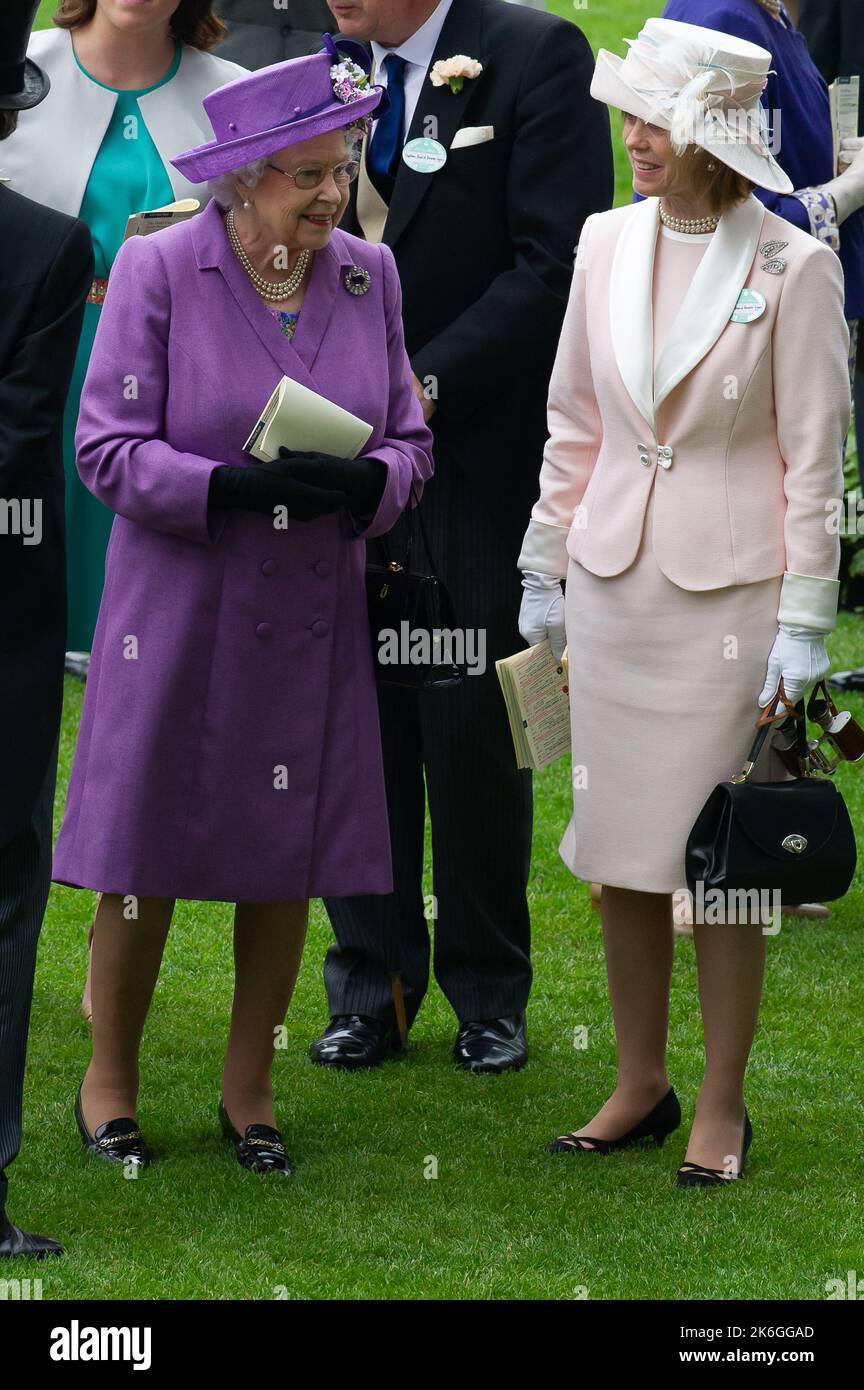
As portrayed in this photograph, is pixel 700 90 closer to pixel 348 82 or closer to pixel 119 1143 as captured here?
pixel 348 82

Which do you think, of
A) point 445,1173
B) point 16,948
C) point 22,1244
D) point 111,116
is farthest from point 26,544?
point 111,116

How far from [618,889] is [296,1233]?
3.04 ft

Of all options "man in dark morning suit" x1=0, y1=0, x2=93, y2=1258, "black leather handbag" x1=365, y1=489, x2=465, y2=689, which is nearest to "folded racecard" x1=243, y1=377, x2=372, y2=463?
"black leather handbag" x1=365, y1=489, x2=465, y2=689

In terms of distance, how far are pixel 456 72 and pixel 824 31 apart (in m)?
2.43

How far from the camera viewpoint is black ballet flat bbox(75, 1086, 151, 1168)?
424 centimetres

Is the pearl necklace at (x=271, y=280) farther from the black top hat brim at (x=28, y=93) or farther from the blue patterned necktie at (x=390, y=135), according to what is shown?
the blue patterned necktie at (x=390, y=135)

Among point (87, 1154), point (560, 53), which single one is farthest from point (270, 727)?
point (560, 53)

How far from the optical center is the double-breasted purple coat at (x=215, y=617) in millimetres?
3922

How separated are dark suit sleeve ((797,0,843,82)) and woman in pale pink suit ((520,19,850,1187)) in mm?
2813

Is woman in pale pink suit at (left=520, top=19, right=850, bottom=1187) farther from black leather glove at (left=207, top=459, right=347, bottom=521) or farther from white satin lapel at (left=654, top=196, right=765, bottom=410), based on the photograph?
black leather glove at (left=207, top=459, right=347, bottom=521)

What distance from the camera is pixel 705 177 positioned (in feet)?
12.9

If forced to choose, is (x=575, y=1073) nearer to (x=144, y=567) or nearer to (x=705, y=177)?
(x=144, y=567)

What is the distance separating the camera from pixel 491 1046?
→ 16.4 feet

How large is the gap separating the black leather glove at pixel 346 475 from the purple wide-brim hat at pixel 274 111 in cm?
53
